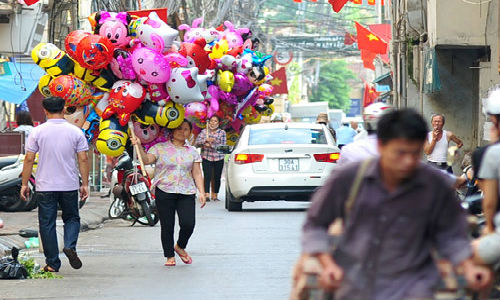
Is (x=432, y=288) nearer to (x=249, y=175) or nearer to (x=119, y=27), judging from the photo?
(x=119, y=27)

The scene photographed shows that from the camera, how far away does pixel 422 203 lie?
5.23 m

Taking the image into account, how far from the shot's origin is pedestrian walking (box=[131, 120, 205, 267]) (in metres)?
12.5

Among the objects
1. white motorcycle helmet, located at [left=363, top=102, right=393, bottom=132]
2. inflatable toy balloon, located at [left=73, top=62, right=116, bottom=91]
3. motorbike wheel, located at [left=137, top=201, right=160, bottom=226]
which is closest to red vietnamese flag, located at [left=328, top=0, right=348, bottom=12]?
motorbike wheel, located at [left=137, top=201, right=160, bottom=226]

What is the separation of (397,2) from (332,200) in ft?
82.0

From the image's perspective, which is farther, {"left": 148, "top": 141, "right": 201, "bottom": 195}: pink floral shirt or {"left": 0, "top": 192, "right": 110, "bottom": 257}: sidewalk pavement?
{"left": 0, "top": 192, "right": 110, "bottom": 257}: sidewalk pavement

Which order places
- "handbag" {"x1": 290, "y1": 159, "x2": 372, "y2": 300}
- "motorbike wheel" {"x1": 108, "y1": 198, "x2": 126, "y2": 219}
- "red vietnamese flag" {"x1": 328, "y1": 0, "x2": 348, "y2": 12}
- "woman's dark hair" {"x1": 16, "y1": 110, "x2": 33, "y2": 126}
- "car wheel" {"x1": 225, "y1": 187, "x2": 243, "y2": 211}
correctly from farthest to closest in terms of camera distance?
"red vietnamese flag" {"x1": 328, "y1": 0, "x2": 348, "y2": 12}
"woman's dark hair" {"x1": 16, "y1": 110, "x2": 33, "y2": 126}
"car wheel" {"x1": 225, "y1": 187, "x2": 243, "y2": 211}
"motorbike wheel" {"x1": 108, "y1": 198, "x2": 126, "y2": 219}
"handbag" {"x1": 290, "y1": 159, "x2": 372, "y2": 300}

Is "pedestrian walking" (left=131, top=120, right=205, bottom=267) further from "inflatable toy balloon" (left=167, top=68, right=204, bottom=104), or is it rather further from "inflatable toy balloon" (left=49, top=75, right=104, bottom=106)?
"inflatable toy balloon" (left=167, top=68, right=204, bottom=104)

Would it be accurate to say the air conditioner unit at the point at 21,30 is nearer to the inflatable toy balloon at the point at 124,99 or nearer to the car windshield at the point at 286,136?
the car windshield at the point at 286,136

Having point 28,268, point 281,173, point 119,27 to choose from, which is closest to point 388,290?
point 28,268

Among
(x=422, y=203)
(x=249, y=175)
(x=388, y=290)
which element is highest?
(x=422, y=203)

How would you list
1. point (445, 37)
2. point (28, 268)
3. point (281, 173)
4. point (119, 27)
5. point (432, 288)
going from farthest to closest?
point (445, 37) → point (281, 173) → point (119, 27) → point (28, 268) → point (432, 288)

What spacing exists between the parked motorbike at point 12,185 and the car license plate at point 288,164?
4283 millimetres

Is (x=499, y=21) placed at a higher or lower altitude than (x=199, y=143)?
higher

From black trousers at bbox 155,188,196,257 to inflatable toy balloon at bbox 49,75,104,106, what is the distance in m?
3.54
